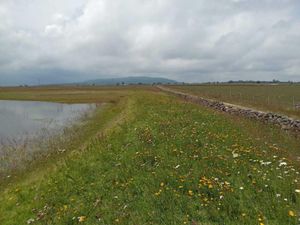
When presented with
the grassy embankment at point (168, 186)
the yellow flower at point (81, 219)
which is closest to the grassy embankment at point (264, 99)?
the grassy embankment at point (168, 186)

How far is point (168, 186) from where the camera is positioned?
8828 mm

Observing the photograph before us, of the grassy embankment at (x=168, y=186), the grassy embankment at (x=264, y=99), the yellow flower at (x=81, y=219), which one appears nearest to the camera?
the grassy embankment at (x=168, y=186)

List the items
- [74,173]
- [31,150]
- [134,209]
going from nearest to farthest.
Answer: [134,209] → [74,173] → [31,150]

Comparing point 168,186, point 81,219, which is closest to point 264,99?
point 168,186

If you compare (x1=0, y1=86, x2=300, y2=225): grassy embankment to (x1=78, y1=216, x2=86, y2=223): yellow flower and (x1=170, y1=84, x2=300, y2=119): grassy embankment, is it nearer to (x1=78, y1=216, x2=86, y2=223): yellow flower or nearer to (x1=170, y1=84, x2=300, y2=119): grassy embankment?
(x1=78, y1=216, x2=86, y2=223): yellow flower

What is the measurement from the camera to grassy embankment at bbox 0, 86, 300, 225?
23.9 feet

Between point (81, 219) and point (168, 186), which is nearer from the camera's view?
point (81, 219)

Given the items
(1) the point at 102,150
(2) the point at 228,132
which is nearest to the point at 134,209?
(1) the point at 102,150

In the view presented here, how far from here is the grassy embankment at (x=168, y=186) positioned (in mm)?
7285

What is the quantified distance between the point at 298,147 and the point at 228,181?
7283mm

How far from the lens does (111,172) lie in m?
11.4

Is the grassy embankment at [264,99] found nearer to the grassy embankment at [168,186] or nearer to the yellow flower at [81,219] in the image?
the grassy embankment at [168,186]

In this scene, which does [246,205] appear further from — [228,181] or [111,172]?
[111,172]

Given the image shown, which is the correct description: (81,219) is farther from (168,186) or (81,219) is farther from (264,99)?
(264,99)
